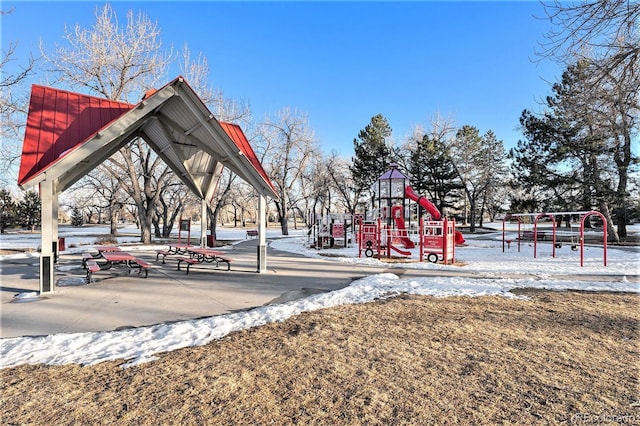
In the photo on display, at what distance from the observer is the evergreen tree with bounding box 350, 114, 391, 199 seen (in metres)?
40.1

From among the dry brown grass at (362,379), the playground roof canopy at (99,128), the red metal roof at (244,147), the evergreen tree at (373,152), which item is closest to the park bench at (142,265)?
the playground roof canopy at (99,128)

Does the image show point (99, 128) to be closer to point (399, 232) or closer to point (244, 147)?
point (244, 147)

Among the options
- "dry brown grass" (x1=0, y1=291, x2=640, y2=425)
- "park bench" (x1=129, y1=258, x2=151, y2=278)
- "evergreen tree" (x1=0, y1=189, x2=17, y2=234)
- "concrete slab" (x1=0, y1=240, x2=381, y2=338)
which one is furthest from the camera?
"evergreen tree" (x1=0, y1=189, x2=17, y2=234)

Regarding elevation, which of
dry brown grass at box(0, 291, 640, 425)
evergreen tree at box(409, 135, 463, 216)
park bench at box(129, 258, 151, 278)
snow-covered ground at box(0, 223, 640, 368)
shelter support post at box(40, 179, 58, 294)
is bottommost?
snow-covered ground at box(0, 223, 640, 368)

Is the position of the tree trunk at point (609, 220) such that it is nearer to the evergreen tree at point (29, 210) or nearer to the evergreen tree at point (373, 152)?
the evergreen tree at point (373, 152)

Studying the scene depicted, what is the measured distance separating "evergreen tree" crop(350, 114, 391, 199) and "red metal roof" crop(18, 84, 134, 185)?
109 ft

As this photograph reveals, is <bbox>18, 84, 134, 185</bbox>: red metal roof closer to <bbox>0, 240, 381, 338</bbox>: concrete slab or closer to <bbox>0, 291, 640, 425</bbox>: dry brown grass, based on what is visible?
<bbox>0, 240, 381, 338</bbox>: concrete slab

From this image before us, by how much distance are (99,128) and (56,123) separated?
1.02 meters

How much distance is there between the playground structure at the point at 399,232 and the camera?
13.0m

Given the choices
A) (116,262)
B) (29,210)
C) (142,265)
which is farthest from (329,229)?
(29,210)

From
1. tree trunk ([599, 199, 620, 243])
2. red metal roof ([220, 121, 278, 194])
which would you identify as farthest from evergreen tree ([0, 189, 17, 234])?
tree trunk ([599, 199, 620, 243])

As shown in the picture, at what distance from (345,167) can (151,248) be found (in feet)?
103

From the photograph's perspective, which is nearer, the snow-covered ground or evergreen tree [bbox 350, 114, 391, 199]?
the snow-covered ground

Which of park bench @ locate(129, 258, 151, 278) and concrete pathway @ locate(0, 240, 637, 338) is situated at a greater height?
park bench @ locate(129, 258, 151, 278)
